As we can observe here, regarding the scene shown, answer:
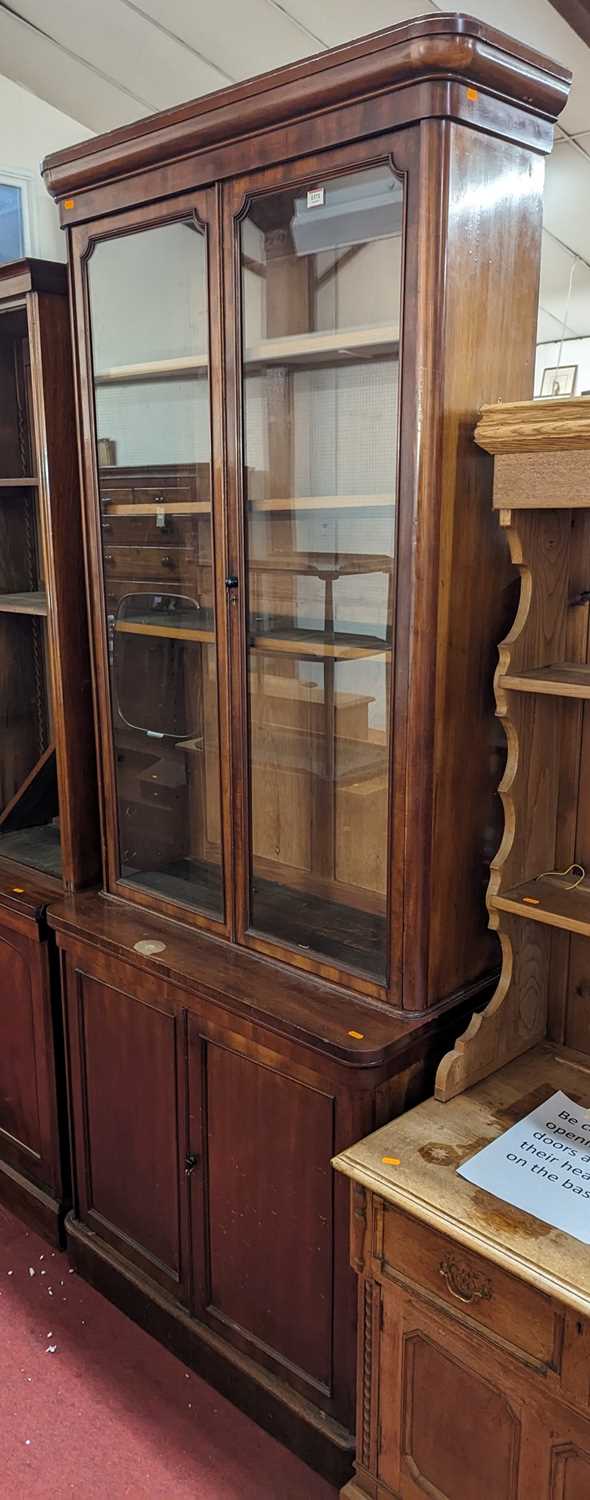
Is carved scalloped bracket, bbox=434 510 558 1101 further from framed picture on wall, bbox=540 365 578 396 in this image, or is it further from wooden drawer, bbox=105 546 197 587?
framed picture on wall, bbox=540 365 578 396

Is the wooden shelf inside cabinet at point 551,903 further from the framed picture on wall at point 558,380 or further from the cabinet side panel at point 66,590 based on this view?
the framed picture on wall at point 558,380

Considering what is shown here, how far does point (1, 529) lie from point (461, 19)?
5.59 ft

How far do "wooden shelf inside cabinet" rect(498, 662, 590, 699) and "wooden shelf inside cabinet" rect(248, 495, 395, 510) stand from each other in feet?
1.07

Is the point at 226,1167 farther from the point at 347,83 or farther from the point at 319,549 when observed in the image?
the point at 347,83

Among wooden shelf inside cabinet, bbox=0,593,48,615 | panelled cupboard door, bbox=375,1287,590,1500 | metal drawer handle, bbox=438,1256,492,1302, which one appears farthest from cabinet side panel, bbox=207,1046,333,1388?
wooden shelf inside cabinet, bbox=0,593,48,615

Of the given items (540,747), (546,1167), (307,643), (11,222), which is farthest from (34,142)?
(546,1167)

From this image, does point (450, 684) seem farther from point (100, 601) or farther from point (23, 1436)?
point (23, 1436)

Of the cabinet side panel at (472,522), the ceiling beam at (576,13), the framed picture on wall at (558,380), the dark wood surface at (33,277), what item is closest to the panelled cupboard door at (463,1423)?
the cabinet side panel at (472,522)

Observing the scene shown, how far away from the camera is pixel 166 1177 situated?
210 centimetres

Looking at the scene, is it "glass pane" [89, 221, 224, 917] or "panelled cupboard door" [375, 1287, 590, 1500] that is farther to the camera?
"glass pane" [89, 221, 224, 917]

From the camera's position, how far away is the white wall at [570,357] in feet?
16.5

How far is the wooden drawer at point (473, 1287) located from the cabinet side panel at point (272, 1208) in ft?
0.77

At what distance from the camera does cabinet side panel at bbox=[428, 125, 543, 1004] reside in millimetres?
1545

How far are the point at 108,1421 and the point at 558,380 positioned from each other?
4630mm
